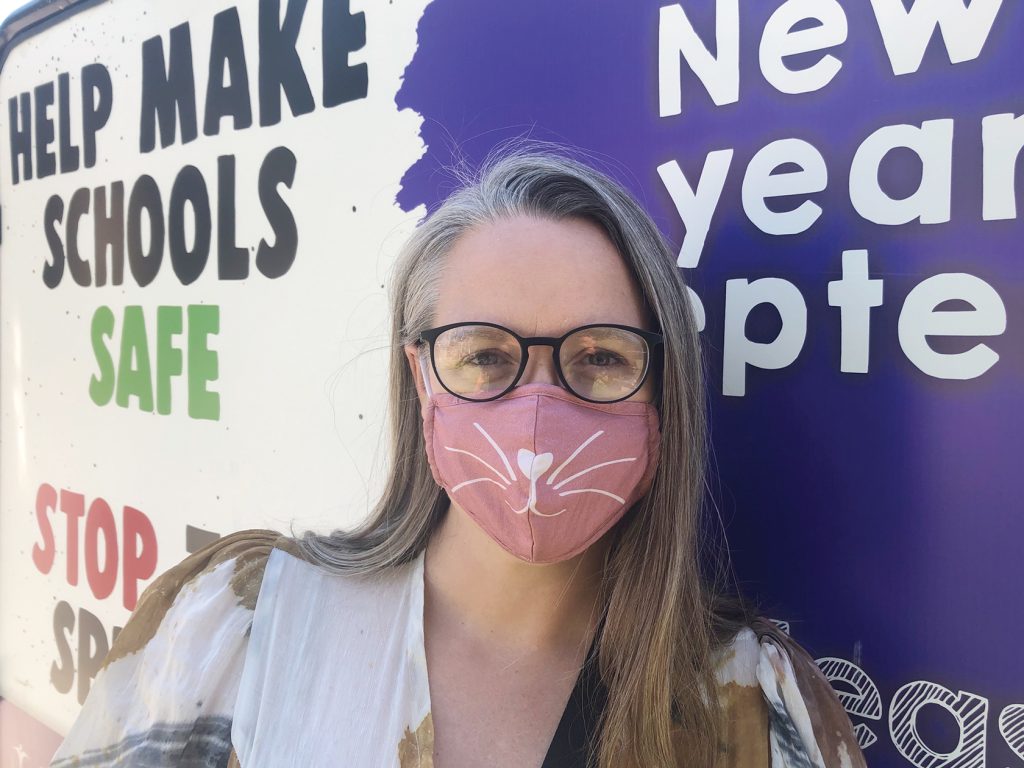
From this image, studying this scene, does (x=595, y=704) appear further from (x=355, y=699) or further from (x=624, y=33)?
(x=624, y=33)

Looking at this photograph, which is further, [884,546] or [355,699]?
[884,546]

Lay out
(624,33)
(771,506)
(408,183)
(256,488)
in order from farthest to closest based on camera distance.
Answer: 1. (256,488)
2. (408,183)
3. (624,33)
4. (771,506)

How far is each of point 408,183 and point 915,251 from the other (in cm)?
103

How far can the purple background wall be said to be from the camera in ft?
3.54

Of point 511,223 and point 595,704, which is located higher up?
point 511,223

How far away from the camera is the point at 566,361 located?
40.1 inches

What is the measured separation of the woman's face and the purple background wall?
0.34m

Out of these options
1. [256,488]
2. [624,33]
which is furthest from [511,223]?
[256,488]

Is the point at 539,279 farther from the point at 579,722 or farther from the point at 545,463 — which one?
the point at 579,722

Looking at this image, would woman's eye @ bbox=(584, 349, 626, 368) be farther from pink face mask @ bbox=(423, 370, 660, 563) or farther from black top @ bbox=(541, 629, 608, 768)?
black top @ bbox=(541, 629, 608, 768)

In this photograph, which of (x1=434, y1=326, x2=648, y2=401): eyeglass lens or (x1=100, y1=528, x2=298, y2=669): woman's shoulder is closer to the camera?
(x1=434, y1=326, x2=648, y2=401): eyeglass lens

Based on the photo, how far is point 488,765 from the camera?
999 mm

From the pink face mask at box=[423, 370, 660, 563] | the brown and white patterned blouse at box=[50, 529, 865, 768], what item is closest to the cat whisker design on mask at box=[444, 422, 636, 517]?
the pink face mask at box=[423, 370, 660, 563]

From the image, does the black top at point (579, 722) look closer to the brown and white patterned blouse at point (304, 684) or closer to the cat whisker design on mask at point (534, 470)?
the brown and white patterned blouse at point (304, 684)
